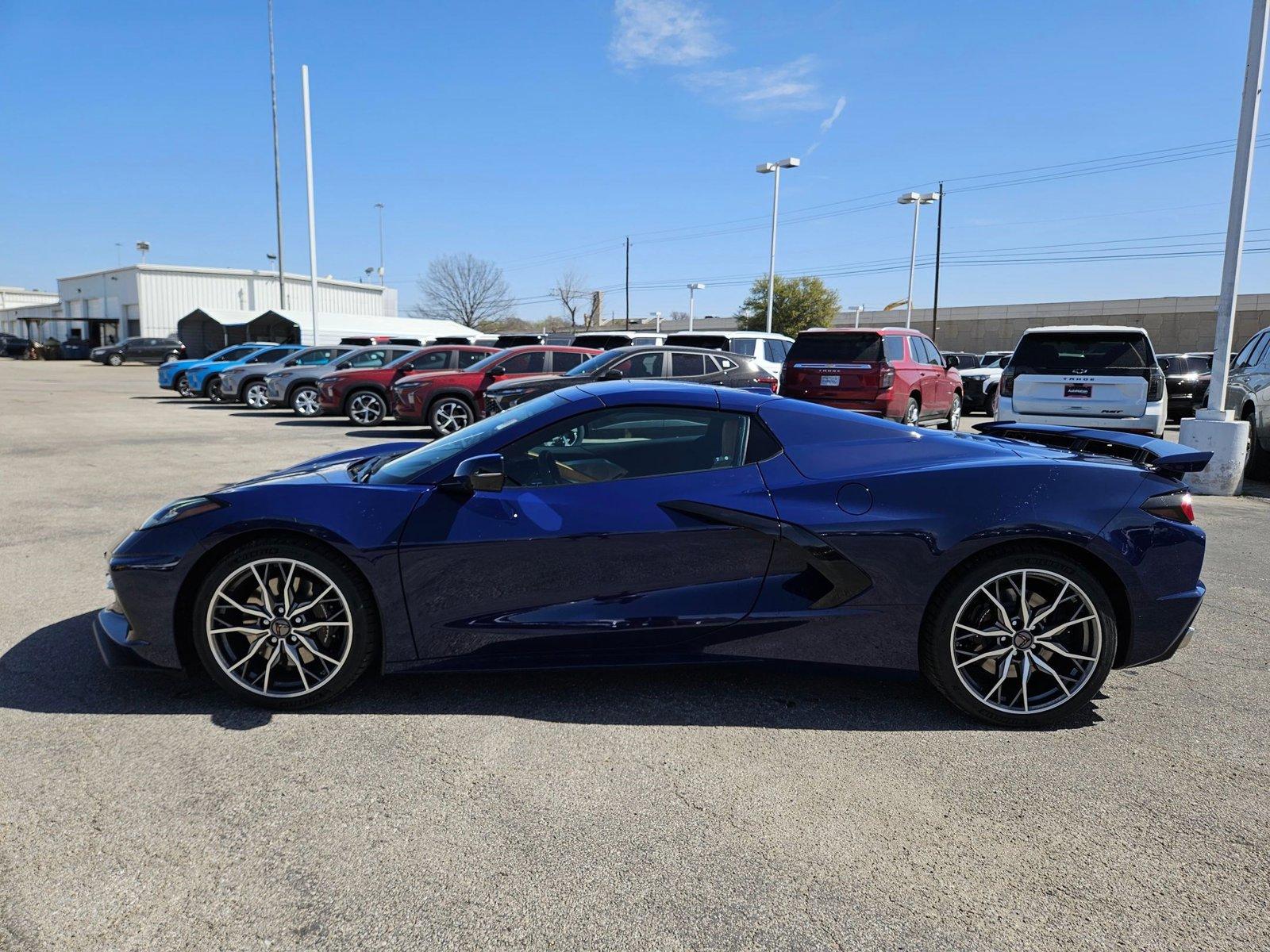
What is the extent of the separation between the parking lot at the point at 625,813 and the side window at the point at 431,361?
38.2 ft

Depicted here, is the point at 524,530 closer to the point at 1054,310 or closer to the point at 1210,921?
the point at 1210,921

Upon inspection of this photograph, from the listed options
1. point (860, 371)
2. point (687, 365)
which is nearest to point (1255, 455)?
point (860, 371)

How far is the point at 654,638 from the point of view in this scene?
11.1ft

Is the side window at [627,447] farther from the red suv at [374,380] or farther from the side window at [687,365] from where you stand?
the red suv at [374,380]

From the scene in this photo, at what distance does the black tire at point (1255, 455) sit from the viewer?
34.0ft

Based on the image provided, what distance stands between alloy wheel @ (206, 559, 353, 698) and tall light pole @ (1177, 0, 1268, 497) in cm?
944

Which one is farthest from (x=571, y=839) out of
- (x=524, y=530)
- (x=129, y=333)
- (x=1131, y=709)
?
(x=129, y=333)

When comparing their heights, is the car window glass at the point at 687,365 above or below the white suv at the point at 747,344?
below

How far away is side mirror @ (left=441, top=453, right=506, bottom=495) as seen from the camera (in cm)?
329

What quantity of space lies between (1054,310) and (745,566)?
158ft

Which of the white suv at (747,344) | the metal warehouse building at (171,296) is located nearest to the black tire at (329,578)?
the white suv at (747,344)

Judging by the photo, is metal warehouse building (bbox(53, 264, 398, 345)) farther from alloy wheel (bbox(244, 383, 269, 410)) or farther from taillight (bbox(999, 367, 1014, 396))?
taillight (bbox(999, 367, 1014, 396))

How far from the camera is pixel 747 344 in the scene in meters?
15.8

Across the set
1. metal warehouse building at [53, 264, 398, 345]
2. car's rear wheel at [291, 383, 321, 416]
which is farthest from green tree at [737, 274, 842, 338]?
car's rear wheel at [291, 383, 321, 416]
